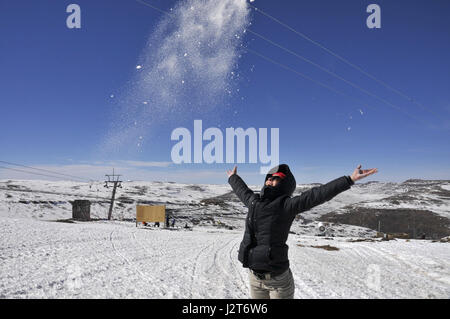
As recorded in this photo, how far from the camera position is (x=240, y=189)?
3562 mm

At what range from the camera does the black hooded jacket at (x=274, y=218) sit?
287 cm

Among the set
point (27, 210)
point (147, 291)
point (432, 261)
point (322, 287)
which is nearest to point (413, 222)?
point (432, 261)

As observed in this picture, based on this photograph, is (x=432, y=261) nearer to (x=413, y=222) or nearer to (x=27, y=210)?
(x=27, y=210)

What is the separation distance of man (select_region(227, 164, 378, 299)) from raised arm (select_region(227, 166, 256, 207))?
0.16m

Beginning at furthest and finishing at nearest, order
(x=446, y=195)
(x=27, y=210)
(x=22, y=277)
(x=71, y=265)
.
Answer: (x=446, y=195), (x=27, y=210), (x=71, y=265), (x=22, y=277)

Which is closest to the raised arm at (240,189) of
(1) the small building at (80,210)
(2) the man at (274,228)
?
(2) the man at (274,228)

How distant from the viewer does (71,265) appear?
8125 mm

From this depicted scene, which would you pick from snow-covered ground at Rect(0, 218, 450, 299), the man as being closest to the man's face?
the man

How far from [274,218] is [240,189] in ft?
2.29

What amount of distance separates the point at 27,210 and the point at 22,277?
130 feet

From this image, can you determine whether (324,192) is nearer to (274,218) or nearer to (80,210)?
(274,218)

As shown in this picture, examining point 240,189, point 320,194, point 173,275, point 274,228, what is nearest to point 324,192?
point 320,194

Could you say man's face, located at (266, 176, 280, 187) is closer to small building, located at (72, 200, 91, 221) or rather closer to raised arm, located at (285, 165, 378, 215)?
raised arm, located at (285, 165, 378, 215)

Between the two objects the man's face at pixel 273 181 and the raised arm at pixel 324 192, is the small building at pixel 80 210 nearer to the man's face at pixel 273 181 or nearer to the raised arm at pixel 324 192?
the man's face at pixel 273 181
